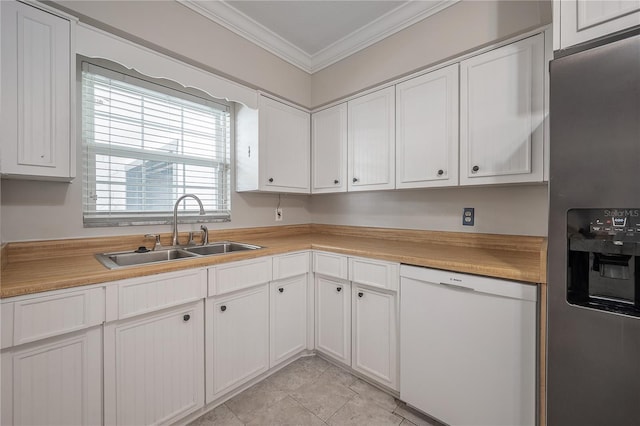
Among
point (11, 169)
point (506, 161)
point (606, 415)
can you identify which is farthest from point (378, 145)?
point (11, 169)

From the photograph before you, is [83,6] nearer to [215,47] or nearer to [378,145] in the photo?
[215,47]

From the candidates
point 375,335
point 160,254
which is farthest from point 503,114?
point 160,254

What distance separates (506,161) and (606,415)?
3.85 feet

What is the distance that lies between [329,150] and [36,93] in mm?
1850

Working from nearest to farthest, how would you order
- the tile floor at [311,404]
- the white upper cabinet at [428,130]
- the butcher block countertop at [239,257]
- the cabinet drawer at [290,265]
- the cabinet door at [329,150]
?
the butcher block countertop at [239,257], the tile floor at [311,404], the white upper cabinet at [428,130], the cabinet drawer at [290,265], the cabinet door at [329,150]

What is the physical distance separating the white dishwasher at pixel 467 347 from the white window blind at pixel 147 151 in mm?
1691

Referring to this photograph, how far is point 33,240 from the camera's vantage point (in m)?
1.43

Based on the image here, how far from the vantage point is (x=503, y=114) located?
153 cm

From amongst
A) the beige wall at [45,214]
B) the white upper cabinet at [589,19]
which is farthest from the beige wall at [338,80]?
the white upper cabinet at [589,19]

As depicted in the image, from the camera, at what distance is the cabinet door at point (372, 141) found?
6.62 feet

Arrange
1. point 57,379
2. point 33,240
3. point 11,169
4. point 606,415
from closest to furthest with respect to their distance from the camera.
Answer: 1. point 606,415
2. point 57,379
3. point 11,169
4. point 33,240

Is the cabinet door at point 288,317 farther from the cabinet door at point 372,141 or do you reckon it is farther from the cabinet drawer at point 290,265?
the cabinet door at point 372,141

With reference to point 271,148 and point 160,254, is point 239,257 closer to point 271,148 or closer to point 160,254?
point 160,254

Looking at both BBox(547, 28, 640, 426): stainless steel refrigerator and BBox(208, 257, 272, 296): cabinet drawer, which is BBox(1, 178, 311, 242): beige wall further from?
BBox(547, 28, 640, 426): stainless steel refrigerator
